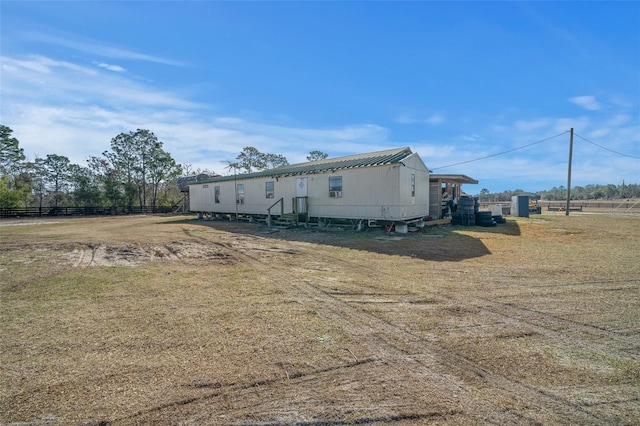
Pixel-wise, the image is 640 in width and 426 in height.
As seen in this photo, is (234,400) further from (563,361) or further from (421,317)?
(563,361)

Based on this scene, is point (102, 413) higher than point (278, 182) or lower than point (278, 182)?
lower

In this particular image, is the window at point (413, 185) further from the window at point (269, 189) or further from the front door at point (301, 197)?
the window at point (269, 189)

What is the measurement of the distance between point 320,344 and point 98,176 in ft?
139

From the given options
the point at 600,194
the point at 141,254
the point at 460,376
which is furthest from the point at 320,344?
the point at 600,194

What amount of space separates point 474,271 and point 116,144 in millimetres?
41887

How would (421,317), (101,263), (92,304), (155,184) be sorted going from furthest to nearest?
(155,184), (101,263), (92,304), (421,317)

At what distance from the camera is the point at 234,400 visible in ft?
7.65

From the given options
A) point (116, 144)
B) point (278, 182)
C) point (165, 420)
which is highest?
point (116, 144)

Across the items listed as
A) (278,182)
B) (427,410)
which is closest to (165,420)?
(427,410)

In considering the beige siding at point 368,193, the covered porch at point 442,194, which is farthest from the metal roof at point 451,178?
the beige siding at point 368,193

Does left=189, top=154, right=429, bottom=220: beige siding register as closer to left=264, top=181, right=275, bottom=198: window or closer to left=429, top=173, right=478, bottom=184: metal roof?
left=264, top=181, right=275, bottom=198: window

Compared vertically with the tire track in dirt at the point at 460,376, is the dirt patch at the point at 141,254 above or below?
above

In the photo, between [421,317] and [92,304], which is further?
[92,304]

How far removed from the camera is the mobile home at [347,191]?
12.8 m
